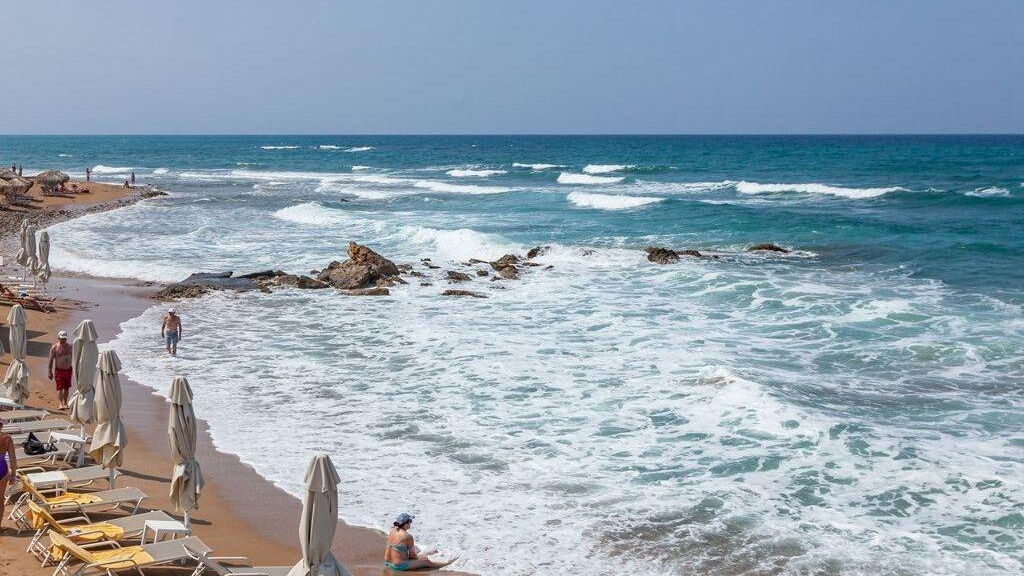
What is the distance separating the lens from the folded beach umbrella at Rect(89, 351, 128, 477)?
10547mm

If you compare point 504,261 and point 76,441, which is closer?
point 76,441

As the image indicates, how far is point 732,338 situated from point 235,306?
12.1 meters

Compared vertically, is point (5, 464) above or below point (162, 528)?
above

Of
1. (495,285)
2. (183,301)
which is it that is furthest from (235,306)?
(495,285)

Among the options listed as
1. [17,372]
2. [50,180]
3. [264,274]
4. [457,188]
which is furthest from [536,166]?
[17,372]

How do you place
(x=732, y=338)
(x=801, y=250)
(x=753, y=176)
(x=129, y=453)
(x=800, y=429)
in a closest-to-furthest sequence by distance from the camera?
(x=129, y=453) < (x=800, y=429) < (x=732, y=338) < (x=801, y=250) < (x=753, y=176)

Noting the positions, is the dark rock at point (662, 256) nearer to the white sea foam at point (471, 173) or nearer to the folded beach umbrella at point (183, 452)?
the folded beach umbrella at point (183, 452)

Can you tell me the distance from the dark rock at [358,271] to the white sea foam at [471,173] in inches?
1973

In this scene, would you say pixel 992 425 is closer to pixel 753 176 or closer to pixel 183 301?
pixel 183 301

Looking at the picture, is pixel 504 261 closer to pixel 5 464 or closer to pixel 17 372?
pixel 17 372

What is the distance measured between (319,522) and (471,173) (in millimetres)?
73736

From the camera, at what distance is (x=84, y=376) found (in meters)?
11.8

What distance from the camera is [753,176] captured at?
221ft

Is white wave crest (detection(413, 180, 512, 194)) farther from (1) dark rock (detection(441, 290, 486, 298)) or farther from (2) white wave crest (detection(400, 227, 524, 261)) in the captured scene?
(1) dark rock (detection(441, 290, 486, 298))
